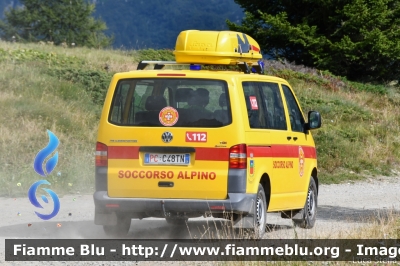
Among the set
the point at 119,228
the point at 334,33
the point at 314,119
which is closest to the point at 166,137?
the point at 119,228

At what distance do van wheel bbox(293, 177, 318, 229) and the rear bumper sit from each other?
7.97 feet

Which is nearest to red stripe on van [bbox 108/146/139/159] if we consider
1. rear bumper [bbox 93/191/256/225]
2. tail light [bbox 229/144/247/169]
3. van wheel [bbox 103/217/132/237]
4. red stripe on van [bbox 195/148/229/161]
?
rear bumper [bbox 93/191/256/225]

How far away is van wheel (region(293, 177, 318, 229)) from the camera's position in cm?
1319

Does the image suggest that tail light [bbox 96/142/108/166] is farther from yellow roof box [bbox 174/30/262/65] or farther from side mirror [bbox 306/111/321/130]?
side mirror [bbox 306/111/321/130]

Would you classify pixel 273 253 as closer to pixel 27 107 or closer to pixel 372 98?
pixel 27 107

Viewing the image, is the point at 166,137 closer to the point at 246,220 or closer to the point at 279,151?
the point at 246,220

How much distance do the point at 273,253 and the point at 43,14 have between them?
251 feet

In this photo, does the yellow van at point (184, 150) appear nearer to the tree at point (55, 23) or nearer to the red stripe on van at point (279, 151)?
the red stripe on van at point (279, 151)

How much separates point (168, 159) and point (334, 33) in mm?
29079

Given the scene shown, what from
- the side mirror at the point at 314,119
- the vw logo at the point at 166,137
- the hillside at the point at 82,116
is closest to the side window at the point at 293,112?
the side mirror at the point at 314,119

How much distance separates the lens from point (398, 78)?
40.1m

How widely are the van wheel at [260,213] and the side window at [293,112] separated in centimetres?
158

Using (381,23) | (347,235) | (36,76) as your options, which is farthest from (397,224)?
(381,23)

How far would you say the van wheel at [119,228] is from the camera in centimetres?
1153
